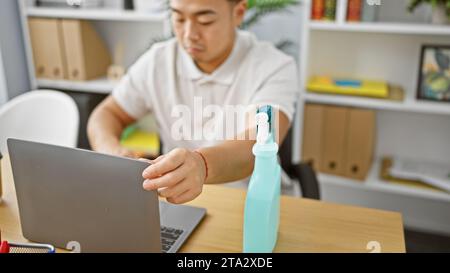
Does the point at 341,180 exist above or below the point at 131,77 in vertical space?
below

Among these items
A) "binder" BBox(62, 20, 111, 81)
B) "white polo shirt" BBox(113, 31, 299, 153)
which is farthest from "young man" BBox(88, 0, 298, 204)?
"binder" BBox(62, 20, 111, 81)

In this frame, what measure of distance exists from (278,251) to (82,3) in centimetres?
205

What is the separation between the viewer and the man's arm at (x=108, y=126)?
1.27 meters

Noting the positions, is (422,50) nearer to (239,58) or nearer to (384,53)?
(384,53)

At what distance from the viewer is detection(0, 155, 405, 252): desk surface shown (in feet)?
2.88

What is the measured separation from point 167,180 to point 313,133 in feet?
5.23

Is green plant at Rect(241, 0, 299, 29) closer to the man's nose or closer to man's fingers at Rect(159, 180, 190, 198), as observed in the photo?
the man's nose

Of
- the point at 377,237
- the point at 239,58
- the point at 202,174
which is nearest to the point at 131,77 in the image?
the point at 239,58

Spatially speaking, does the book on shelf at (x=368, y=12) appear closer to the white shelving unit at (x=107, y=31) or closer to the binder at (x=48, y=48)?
the white shelving unit at (x=107, y=31)

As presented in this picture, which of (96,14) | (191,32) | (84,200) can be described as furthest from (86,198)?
(96,14)

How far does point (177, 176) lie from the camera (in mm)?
693

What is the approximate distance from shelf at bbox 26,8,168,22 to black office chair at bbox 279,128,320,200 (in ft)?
3.49

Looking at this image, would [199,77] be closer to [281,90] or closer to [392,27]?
[281,90]

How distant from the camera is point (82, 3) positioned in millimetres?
2445
